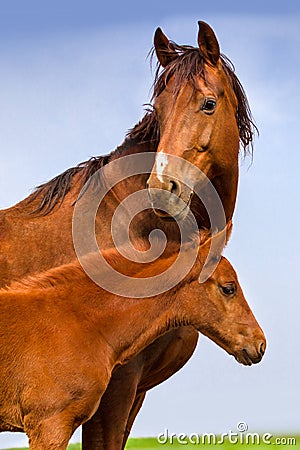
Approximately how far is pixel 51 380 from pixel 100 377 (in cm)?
33

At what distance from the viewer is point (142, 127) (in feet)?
23.9

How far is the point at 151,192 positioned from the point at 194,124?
0.62 metres

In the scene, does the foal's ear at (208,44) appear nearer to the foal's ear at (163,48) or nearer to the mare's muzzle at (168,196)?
the foal's ear at (163,48)

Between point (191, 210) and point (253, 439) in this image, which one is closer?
point (191, 210)

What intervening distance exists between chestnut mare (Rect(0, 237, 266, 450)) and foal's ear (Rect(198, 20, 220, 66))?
1402 millimetres

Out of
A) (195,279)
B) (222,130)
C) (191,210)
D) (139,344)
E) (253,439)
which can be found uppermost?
(222,130)

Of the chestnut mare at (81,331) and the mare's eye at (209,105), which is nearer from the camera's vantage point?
the chestnut mare at (81,331)

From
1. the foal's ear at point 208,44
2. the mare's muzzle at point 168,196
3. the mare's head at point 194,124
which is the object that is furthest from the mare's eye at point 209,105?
the mare's muzzle at point 168,196

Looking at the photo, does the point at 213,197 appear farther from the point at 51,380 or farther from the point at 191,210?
the point at 51,380

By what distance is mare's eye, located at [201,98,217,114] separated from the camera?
684 cm

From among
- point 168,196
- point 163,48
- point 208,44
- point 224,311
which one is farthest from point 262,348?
point 163,48

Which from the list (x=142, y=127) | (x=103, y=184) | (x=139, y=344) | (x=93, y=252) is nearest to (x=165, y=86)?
(x=142, y=127)

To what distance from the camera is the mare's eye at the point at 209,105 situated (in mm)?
6836

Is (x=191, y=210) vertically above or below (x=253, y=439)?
above
